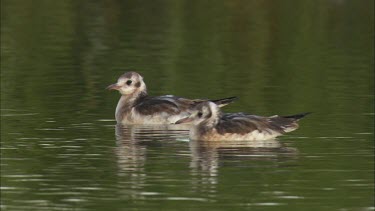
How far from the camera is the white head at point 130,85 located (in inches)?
1003

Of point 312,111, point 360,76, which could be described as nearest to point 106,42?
point 360,76

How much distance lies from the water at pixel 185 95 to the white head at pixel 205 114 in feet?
1.21

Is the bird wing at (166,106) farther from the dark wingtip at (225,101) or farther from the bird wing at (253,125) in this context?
the bird wing at (253,125)

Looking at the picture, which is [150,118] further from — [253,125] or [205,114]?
[253,125]

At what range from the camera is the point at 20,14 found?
4175cm

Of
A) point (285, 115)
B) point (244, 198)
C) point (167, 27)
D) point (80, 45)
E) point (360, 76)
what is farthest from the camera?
point (167, 27)

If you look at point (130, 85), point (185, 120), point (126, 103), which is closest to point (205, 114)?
point (185, 120)

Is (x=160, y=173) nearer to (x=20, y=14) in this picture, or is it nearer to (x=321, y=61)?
(x=321, y=61)

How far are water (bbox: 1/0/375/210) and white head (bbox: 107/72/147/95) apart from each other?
0.53 metres

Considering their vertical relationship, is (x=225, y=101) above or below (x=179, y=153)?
above

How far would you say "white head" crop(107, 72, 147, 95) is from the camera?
25469 mm

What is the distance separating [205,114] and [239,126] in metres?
0.66

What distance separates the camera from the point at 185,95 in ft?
87.1

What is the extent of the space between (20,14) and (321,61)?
1250 centimetres
